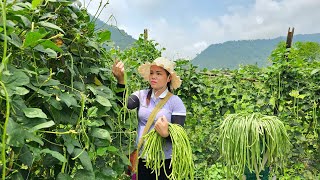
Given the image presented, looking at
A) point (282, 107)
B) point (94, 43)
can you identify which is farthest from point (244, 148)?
point (282, 107)

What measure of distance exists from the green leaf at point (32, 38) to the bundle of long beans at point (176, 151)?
3.51 feet

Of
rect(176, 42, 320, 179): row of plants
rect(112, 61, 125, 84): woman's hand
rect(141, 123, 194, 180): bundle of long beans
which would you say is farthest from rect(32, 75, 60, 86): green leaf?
rect(176, 42, 320, 179): row of plants

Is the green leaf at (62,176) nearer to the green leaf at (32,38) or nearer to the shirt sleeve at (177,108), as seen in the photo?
the green leaf at (32,38)

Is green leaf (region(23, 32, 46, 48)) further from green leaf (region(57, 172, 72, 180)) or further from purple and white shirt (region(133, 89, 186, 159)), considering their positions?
purple and white shirt (region(133, 89, 186, 159))

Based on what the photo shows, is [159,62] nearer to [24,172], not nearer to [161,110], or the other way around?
[161,110]

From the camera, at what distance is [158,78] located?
7.71ft

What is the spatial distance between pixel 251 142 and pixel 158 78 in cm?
70

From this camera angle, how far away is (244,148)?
2.00 m

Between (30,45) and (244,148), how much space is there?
1383 mm

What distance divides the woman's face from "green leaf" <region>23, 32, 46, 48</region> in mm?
1429

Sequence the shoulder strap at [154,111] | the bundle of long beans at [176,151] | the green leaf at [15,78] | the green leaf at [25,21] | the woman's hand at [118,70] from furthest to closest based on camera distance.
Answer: the shoulder strap at [154,111]
the bundle of long beans at [176,151]
the woman's hand at [118,70]
the green leaf at [25,21]
the green leaf at [15,78]

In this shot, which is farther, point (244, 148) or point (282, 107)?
point (282, 107)

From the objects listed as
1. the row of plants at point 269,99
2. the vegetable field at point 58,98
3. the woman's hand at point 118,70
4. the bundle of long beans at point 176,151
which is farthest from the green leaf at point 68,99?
the row of plants at point 269,99

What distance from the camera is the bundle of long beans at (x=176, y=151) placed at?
6.06 feet
